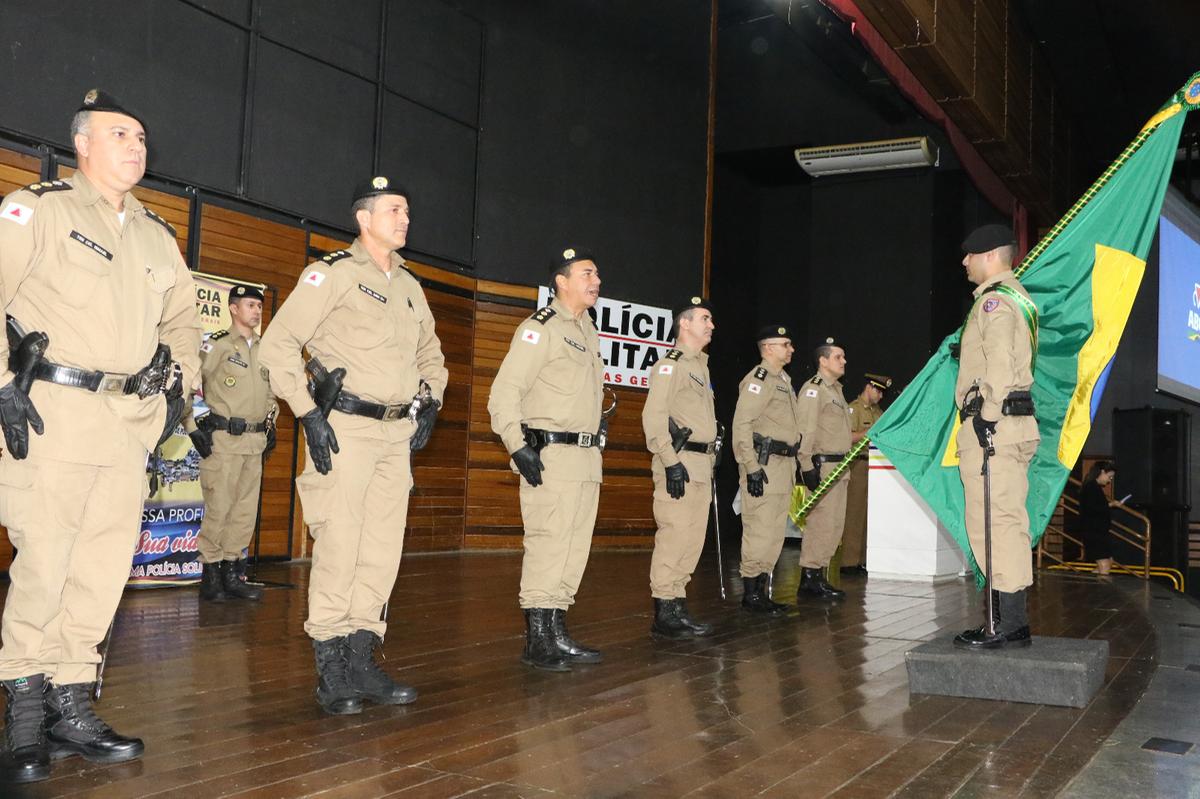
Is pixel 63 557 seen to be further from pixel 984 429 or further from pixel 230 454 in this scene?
pixel 230 454

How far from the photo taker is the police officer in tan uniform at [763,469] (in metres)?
5.73

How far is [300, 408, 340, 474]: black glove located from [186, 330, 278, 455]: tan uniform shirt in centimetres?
276

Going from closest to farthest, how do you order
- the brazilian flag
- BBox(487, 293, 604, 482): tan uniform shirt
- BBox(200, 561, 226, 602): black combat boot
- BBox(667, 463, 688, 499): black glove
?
BBox(487, 293, 604, 482): tan uniform shirt
the brazilian flag
BBox(667, 463, 688, 499): black glove
BBox(200, 561, 226, 602): black combat boot

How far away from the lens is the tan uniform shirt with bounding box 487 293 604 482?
4008 millimetres

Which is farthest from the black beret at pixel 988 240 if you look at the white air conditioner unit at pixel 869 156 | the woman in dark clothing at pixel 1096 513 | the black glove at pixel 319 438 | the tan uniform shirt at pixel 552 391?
the white air conditioner unit at pixel 869 156

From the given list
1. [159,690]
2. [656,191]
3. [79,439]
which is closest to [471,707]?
[159,690]

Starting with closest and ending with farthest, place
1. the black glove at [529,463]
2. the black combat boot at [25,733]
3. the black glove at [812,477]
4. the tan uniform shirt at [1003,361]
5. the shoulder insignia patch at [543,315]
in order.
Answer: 1. the black combat boot at [25,733]
2. the tan uniform shirt at [1003,361]
3. the black glove at [529,463]
4. the shoulder insignia patch at [543,315]
5. the black glove at [812,477]

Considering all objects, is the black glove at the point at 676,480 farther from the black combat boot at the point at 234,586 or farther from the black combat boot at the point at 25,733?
the black combat boot at the point at 25,733

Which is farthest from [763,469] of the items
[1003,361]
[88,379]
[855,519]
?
[88,379]

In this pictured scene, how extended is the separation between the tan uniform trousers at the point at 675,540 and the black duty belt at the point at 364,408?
186 cm

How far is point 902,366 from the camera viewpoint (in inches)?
466

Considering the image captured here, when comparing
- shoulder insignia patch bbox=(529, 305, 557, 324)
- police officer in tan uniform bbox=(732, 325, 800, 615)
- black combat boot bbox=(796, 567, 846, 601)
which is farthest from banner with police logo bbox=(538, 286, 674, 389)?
shoulder insignia patch bbox=(529, 305, 557, 324)

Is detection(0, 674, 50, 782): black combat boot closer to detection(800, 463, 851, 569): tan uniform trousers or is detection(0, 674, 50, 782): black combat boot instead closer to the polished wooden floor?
the polished wooden floor

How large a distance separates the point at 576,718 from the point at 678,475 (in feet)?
5.91
